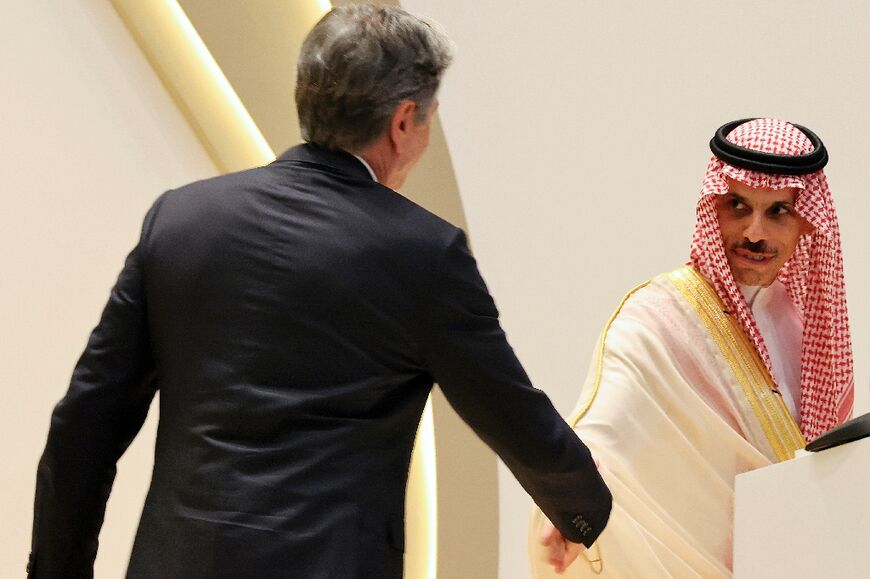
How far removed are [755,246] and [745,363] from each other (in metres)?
0.33

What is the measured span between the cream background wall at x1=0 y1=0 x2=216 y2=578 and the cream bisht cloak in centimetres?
197

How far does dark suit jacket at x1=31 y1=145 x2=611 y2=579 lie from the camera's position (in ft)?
5.89

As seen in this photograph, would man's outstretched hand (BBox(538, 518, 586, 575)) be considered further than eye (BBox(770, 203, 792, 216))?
No

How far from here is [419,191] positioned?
4.45 m

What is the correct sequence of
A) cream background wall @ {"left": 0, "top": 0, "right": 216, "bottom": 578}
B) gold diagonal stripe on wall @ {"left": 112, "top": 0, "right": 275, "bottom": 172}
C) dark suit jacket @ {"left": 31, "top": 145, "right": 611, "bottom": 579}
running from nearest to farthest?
dark suit jacket @ {"left": 31, "top": 145, "right": 611, "bottom": 579} → cream background wall @ {"left": 0, "top": 0, "right": 216, "bottom": 578} → gold diagonal stripe on wall @ {"left": 112, "top": 0, "right": 275, "bottom": 172}

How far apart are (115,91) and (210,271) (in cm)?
273

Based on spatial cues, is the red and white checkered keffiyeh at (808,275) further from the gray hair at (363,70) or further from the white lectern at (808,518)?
the gray hair at (363,70)

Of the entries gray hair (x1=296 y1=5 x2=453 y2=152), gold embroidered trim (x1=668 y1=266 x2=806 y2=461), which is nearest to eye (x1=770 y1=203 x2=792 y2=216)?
gold embroidered trim (x1=668 y1=266 x2=806 y2=461)

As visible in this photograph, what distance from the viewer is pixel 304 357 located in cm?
183

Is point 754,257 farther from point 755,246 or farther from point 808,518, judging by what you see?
point 808,518

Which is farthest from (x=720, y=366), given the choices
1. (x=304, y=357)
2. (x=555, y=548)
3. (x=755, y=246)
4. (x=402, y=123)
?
(x=304, y=357)

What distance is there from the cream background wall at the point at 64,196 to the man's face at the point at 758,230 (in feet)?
7.06

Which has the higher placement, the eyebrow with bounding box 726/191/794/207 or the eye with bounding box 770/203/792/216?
the eyebrow with bounding box 726/191/794/207

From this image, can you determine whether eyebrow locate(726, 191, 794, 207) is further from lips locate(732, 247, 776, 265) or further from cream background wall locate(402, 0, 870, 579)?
cream background wall locate(402, 0, 870, 579)
